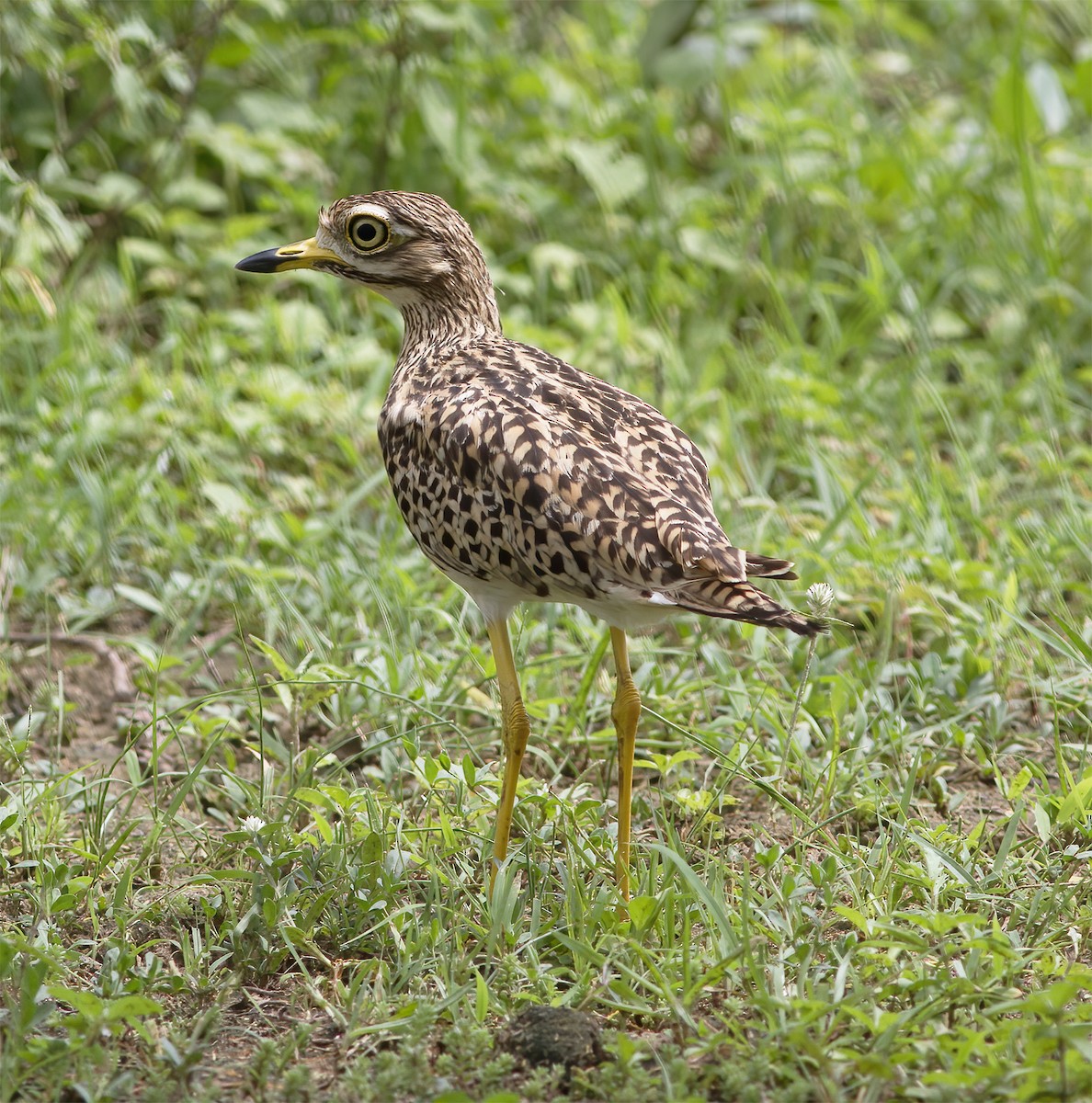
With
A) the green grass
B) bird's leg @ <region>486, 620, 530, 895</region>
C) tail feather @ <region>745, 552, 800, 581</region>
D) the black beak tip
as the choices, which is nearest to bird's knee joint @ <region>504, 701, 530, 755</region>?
bird's leg @ <region>486, 620, 530, 895</region>

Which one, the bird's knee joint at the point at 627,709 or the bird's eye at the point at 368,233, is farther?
the bird's eye at the point at 368,233

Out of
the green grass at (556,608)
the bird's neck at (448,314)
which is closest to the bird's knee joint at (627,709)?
the green grass at (556,608)

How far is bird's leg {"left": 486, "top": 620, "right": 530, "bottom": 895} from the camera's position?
3.64 metres

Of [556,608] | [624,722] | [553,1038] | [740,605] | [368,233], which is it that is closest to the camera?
[553,1038]

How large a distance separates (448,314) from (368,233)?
32cm

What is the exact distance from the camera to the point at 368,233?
4137mm

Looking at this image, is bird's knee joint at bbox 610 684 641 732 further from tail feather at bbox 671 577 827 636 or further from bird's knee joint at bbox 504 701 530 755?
tail feather at bbox 671 577 827 636

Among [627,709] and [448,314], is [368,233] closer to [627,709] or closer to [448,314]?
[448,314]

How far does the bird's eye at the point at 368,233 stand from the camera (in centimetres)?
411

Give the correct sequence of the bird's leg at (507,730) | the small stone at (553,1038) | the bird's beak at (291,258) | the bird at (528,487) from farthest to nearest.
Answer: the bird's beak at (291,258) < the bird's leg at (507,730) < the bird at (528,487) < the small stone at (553,1038)

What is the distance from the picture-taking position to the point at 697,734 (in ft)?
A: 13.5

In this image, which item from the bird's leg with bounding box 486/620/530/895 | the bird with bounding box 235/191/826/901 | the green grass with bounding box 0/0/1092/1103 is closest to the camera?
the green grass with bounding box 0/0/1092/1103

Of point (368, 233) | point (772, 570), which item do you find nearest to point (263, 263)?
point (368, 233)

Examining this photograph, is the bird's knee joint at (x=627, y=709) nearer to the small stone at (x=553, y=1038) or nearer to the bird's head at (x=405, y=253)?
the small stone at (x=553, y=1038)
